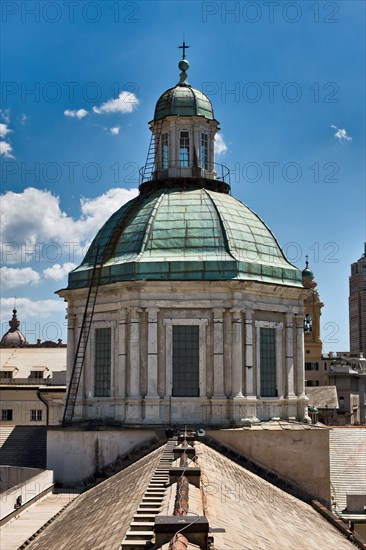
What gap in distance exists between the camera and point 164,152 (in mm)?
38844

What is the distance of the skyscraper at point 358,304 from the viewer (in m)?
155

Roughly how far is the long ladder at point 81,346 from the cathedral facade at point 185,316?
44 millimetres

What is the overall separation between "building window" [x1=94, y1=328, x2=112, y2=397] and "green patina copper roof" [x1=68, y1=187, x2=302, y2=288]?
2321 millimetres

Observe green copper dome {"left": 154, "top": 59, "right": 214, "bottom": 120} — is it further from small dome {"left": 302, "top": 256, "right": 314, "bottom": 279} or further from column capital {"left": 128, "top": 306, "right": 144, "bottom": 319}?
small dome {"left": 302, "top": 256, "right": 314, "bottom": 279}

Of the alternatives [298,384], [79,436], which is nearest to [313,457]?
[298,384]

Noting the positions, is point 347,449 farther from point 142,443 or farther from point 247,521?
point 247,521

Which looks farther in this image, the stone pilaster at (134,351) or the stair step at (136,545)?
the stone pilaster at (134,351)

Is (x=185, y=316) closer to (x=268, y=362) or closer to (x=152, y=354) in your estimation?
(x=152, y=354)

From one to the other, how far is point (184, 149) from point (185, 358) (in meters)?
10.9

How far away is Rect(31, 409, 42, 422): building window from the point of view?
195 ft

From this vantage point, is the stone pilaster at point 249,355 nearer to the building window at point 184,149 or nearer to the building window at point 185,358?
the building window at point 185,358

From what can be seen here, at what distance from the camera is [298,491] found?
31281mm

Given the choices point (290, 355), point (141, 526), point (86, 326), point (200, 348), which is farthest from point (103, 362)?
point (141, 526)

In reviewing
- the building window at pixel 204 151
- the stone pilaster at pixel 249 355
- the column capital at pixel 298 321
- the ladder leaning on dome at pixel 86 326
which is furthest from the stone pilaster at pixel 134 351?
the building window at pixel 204 151
